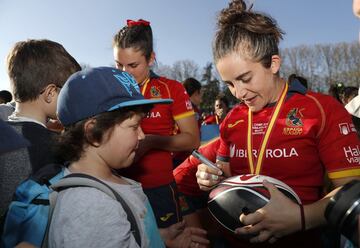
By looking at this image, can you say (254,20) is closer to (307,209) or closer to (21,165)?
(307,209)

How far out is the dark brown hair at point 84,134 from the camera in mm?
1879

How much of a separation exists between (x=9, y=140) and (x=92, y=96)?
548 mm

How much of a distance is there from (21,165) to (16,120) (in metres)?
0.41

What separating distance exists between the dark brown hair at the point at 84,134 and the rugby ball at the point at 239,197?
0.79m

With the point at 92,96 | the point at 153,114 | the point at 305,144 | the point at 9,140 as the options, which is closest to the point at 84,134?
the point at 92,96

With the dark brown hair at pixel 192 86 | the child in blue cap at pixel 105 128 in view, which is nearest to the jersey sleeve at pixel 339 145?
the child in blue cap at pixel 105 128

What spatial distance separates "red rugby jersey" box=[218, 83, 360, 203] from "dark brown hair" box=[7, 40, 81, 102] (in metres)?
1.35

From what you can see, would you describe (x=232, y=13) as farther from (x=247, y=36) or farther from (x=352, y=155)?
(x=352, y=155)

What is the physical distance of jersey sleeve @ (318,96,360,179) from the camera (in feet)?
6.86

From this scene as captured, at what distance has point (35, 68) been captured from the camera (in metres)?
2.52

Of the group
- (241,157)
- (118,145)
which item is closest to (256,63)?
(241,157)

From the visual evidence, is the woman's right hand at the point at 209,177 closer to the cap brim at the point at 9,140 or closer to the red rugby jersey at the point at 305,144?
the red rugby jersey at the point at 305,144

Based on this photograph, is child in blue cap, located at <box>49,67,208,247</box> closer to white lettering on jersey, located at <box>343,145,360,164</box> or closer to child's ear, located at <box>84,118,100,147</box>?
child's ear, located at <box>84,118,100,147</box>

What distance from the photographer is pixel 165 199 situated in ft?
11.3
